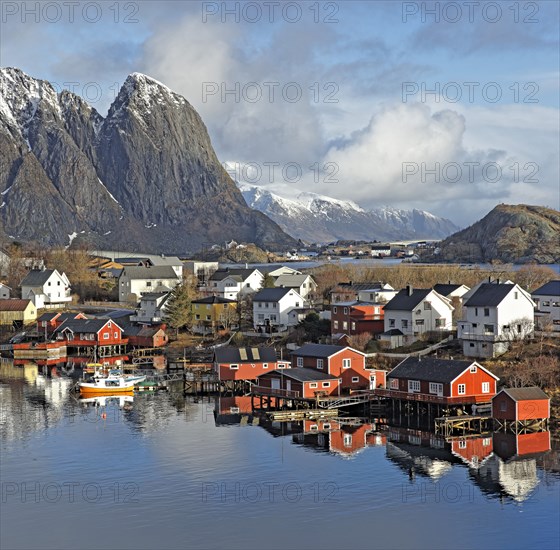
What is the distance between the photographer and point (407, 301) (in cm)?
6831

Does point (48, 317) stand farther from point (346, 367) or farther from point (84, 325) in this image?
point (346, 367)

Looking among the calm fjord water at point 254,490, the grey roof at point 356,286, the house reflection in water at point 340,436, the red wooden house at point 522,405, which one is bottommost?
the calm fjord water at point 254,490

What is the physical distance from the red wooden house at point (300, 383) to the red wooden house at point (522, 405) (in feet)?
34.4

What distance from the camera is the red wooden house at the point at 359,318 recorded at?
69875 mm

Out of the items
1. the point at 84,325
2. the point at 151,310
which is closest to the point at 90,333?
the point at 84,325

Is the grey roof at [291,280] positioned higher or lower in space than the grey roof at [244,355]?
higher

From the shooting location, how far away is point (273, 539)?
30.8 metres

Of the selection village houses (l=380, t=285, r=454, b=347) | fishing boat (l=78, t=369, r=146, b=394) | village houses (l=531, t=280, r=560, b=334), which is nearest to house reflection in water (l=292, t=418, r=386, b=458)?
fishing boat (l=78, t=369, r=146, b=394)

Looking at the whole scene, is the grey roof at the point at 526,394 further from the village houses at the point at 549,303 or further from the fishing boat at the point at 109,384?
the fishing boat at the point at 109,384

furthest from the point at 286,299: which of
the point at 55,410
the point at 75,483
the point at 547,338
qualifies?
the point at 75,483

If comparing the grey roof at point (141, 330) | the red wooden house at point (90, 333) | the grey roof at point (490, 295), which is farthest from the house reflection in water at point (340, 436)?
the red wooden house at point (90, 333)

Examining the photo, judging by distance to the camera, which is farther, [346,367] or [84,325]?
[84,325]

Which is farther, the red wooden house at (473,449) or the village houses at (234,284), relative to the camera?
the village houses at (234,284)

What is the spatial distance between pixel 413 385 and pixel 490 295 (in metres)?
14.2
